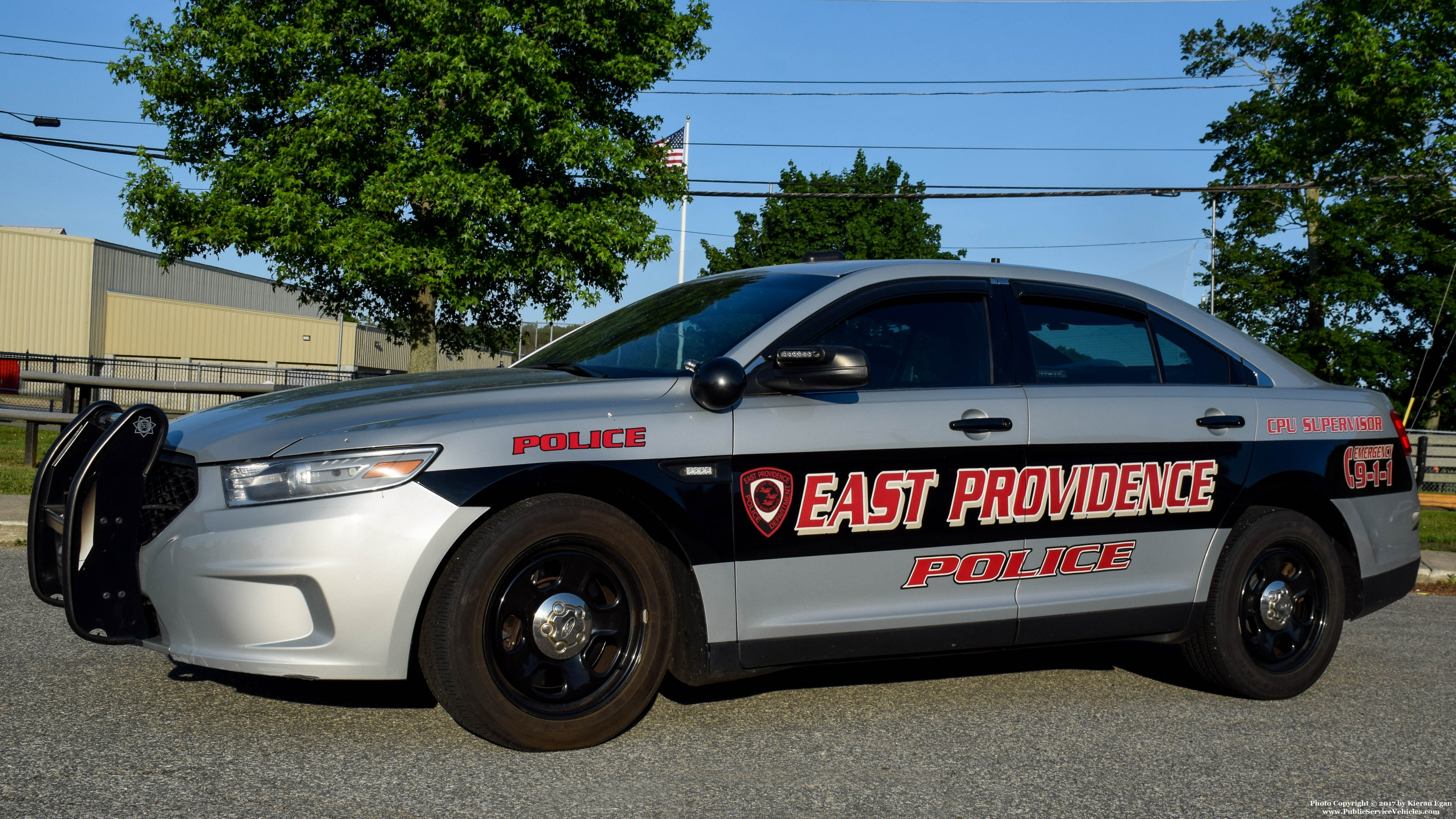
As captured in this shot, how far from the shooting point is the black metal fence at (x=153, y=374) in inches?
1172

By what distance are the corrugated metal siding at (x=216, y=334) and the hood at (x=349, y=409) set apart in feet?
155

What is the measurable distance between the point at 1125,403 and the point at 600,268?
64.8 feet

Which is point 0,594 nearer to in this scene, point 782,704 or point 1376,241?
point 782,704

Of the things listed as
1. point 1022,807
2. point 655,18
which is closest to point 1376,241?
point 655,18

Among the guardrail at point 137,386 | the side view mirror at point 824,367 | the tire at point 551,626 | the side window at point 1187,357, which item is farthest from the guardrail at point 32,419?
the side window at point 1187,357

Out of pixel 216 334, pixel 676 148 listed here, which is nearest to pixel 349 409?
pixel 676 148

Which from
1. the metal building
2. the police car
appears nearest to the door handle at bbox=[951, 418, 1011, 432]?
the police car

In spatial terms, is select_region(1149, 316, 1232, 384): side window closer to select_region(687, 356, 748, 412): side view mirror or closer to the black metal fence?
select_region(687, 356, 748, 412): side view mirror

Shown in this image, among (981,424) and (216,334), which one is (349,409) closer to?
(981,424)

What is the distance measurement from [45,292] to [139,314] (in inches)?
157

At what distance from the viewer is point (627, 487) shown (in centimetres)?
384

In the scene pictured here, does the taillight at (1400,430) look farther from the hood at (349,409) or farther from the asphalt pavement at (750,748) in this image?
the hood at (349,409)

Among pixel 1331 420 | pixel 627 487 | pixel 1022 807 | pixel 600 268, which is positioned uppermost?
pixel 600 268

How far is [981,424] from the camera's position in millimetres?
4348
